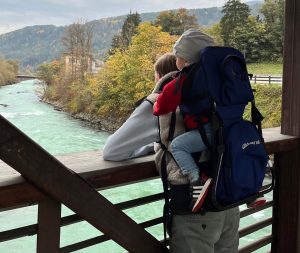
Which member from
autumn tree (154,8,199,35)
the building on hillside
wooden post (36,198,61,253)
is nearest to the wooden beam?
wooden post (36,198,61,253)

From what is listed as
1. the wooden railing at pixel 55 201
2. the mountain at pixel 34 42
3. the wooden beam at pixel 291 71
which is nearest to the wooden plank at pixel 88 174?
the wooden railing at pixel 55 201

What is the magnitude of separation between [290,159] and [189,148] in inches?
33.6

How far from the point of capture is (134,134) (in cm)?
104

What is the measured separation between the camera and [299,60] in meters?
1.61

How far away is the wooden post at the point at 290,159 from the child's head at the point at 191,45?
750 millimetres

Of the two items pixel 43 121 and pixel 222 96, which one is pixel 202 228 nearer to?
pixel 222 96

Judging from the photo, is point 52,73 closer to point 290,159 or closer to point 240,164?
point 290,159

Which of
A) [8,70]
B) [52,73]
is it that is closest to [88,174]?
[8,70]

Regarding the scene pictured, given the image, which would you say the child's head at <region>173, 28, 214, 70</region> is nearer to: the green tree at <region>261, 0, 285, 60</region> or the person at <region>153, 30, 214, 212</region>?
the person at <region>153, 30, 214, 212</region>

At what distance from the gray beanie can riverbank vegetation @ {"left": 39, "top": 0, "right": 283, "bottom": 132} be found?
22.8ft

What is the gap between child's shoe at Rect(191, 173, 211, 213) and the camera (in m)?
0.95

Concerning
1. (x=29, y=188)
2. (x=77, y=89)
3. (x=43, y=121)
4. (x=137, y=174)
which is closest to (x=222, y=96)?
(x=137, y=174)

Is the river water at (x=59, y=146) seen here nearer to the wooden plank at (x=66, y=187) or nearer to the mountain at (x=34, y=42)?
the mountain at (x=34, y=42)

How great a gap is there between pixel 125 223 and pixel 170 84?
37 centimetres
